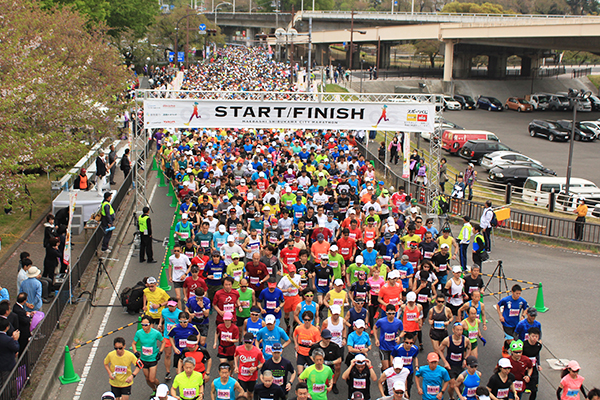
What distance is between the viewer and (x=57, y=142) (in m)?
19.8

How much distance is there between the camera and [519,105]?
201ft

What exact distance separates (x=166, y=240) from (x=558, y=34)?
46561mm

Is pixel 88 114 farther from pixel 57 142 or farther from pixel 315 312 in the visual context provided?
pixel 315 312

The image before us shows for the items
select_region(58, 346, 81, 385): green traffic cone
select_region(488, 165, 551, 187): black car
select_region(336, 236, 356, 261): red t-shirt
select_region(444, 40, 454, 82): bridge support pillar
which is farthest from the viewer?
select_region(444, 40, 454, 82): bridge support pillar

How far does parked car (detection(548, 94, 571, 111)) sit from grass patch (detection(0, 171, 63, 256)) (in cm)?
4857

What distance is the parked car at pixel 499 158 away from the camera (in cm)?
3330

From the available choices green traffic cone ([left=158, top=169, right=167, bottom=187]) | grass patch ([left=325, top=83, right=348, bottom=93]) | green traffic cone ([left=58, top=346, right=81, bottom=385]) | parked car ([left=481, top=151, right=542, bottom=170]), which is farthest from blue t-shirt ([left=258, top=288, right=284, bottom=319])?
grass patch ([left=325, top=83, right=348, bottom=93])

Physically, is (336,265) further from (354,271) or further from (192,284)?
(192,284)

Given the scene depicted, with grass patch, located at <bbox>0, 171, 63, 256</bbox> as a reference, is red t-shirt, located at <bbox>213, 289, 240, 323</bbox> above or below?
above

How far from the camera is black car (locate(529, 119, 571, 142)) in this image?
44969 millimetres

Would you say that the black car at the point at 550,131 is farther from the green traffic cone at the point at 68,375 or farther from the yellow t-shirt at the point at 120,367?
the yellow t-shirt at the point at 120,367

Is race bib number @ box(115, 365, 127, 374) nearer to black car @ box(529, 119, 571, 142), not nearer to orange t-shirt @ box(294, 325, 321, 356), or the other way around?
orange t-shirt @ box(294, 325, 321, 356)

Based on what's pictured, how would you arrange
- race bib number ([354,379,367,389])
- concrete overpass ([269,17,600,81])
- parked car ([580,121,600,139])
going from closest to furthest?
race bib number ([354,379,367,389])
parked car ([580,121,600,139])
concrete overpass ([269,17,600,81])

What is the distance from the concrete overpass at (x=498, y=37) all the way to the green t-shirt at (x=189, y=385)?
49735 mm
